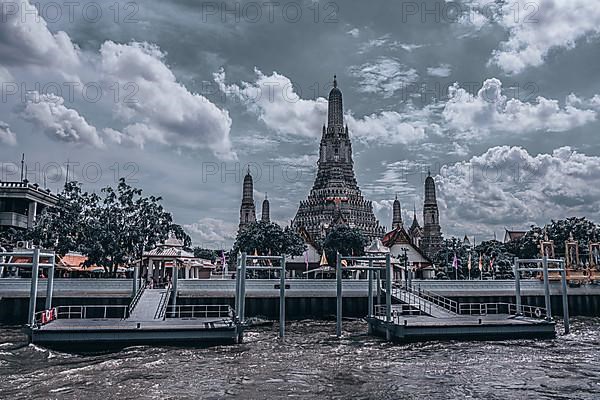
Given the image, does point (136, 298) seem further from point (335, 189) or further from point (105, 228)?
point (335, 189)

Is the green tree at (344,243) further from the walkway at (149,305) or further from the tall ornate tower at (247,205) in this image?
the tall ornate tower at (247,205)

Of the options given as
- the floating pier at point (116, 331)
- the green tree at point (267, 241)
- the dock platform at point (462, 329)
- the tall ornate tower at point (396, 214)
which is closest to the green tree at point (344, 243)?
the green tree at point (267, 241)

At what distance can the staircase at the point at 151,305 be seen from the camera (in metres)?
37.1

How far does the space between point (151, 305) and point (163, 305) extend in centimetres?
80

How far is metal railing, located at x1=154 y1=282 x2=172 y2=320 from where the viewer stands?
37719 mm

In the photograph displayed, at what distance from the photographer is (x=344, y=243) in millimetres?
92688

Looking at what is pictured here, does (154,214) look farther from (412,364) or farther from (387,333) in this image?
(412,364)

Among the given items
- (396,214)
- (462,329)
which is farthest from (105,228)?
(396,214)

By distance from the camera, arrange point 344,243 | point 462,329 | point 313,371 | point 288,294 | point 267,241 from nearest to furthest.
→ point 313,371 → point 462,329 → point 288,294 → point 267,241 → point 344,243

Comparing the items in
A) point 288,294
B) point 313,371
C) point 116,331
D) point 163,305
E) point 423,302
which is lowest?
point 313,371

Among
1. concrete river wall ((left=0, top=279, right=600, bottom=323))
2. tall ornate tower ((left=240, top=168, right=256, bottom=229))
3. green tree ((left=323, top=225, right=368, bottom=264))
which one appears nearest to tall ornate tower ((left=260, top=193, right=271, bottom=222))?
tall ornate tower ((left=240, top=168, right=256, bottom=229))

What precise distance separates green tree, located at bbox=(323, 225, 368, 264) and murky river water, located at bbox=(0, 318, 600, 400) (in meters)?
57.8

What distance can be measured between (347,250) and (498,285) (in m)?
40.9

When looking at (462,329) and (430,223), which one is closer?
(462,329)
